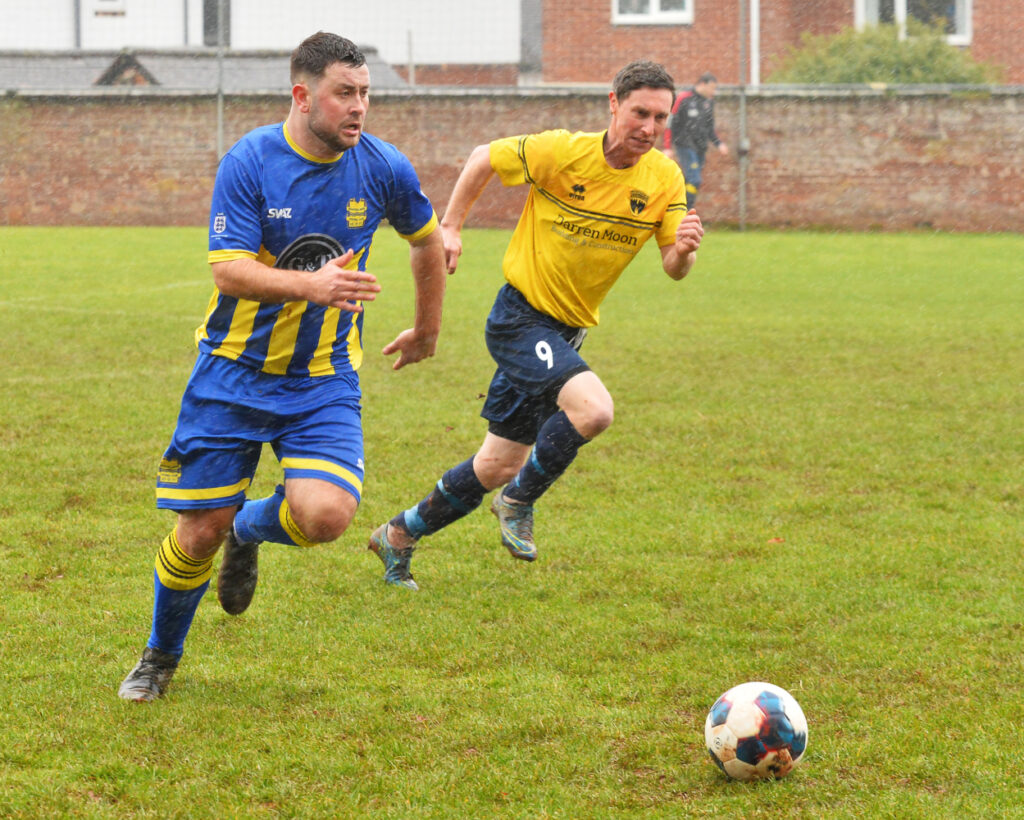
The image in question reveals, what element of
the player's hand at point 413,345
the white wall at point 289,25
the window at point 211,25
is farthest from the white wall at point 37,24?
the player's hand at point 413,345

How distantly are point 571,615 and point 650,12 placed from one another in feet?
90.9

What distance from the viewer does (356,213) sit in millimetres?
4305

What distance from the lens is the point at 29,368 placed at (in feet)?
33.1

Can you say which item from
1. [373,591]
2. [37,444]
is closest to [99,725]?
[373,591]

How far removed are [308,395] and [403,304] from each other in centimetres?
943

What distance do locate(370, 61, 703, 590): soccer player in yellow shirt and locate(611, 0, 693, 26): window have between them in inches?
1022

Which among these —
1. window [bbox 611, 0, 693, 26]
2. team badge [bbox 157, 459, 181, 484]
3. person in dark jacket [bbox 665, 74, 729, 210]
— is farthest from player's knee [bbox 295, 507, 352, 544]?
window [bbox 611, 0, 693, 26]

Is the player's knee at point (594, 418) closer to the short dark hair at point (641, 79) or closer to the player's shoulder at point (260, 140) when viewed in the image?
the short dark hair at point (641, 79)

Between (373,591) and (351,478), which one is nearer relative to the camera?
(351,478)

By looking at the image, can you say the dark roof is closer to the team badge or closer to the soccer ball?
the team badge

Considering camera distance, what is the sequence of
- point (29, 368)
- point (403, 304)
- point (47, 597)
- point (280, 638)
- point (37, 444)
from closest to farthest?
point (280, 638), point (47, 597), point (37, 444), point (29, 368), point (403, 304)

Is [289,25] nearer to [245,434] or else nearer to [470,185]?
[470,185]

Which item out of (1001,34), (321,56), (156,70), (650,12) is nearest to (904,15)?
(1001,34)

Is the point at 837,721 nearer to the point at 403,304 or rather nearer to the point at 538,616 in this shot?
the point at 538,616
